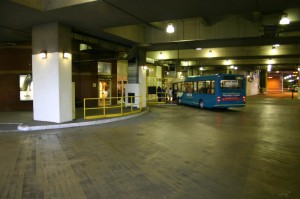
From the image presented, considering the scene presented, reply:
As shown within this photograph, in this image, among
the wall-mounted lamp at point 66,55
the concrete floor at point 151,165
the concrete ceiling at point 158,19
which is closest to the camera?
the concrete floor at point 151,165

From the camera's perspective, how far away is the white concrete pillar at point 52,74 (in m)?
12.5

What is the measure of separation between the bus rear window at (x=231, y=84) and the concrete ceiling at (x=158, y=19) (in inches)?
135

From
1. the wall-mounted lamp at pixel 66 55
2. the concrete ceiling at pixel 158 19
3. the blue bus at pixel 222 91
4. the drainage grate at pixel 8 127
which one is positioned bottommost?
the drainage grate at pixel 8 127

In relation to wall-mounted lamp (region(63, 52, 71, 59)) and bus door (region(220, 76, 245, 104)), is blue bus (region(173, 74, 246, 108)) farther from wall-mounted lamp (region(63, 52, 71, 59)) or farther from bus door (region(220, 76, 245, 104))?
wall-mounted lamp (region(63, 52, 71, 59))

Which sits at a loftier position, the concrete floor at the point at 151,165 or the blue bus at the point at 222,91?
the blue bus at the point at 222,91

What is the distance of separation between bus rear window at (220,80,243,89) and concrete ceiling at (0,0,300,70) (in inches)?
135

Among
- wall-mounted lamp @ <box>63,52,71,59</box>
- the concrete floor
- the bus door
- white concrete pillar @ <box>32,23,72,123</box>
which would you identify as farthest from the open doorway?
the concrete floor

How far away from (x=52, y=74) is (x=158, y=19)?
5600 millimetres

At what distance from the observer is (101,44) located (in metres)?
17.9

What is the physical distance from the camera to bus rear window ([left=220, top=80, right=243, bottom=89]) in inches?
764

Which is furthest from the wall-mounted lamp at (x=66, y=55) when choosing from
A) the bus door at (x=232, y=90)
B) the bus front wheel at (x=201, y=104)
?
the bus front wheel at (x=201, y=104)

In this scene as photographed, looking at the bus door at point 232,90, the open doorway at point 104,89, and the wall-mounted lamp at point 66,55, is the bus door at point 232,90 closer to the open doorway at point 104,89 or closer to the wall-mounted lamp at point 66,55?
the open doorway at point 104,89

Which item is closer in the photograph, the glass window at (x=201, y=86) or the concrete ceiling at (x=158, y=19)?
the concrete ceiling at (x=158, y=19)

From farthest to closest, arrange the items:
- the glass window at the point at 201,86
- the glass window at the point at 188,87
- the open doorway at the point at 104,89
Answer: the glass window at the point at 188,87 < the open doorway at the point at 104,89 < the glass window at the point at 201,86
